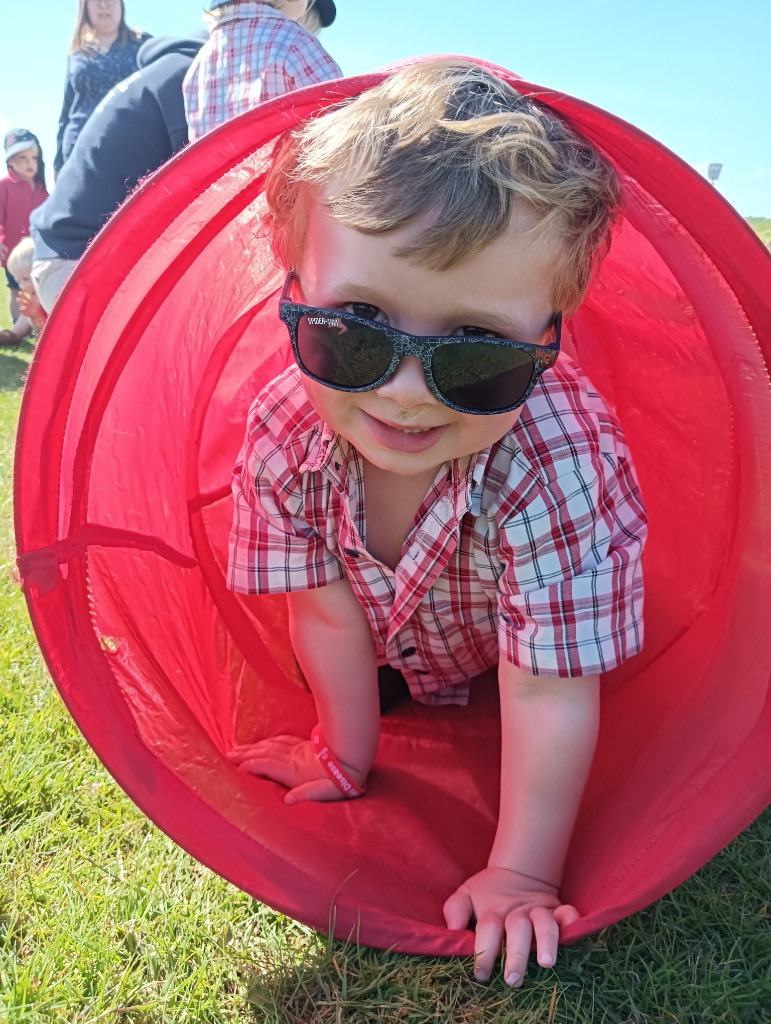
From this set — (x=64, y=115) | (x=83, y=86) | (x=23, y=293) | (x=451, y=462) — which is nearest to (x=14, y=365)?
(x=23, y=293)

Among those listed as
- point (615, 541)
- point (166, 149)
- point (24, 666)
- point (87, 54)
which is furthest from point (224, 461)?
point (87, 54)

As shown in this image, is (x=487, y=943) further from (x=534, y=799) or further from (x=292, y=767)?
(x=292, y=767)

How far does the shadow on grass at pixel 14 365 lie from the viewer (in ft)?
17.7

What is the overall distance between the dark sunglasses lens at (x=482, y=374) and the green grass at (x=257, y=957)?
76 centimetres

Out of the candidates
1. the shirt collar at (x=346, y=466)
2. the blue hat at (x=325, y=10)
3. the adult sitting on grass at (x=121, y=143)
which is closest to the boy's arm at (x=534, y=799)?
the shirt collar at (x=346, y=466)

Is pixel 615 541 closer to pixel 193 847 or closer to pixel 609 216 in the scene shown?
pixel 609 216

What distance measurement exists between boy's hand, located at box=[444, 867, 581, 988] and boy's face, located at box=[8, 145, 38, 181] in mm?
7928

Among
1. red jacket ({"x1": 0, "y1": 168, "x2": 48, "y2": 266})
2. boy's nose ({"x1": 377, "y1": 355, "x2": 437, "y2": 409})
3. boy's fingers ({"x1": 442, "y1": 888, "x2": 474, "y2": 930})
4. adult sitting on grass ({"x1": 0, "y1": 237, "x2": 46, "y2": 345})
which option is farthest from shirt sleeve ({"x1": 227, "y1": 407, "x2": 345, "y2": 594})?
red jacket ({"x1": 0, "y1": 168, "x2": 48, "y2": 266})

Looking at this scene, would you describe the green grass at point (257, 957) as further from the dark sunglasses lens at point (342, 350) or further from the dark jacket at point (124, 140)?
the dark jacket at point (124, 140)

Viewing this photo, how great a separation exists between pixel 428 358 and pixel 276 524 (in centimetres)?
56

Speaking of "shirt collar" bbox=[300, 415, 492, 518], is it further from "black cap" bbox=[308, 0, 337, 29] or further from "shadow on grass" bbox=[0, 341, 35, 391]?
"shadow on grass" bbox=[0, 341, 35, 391]

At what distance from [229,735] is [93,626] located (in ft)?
1.54

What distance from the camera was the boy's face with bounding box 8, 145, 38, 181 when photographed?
7.46m

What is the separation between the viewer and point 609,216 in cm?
117
